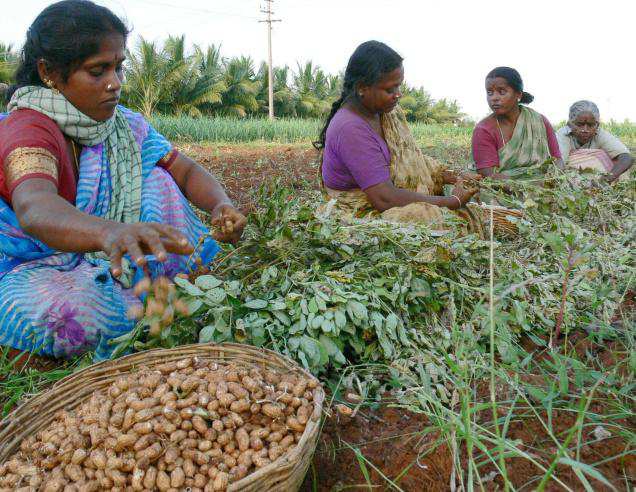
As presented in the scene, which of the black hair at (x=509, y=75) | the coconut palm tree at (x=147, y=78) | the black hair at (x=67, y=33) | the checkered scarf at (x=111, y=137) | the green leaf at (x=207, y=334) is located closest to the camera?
the green leaf at (x=207, y=334)

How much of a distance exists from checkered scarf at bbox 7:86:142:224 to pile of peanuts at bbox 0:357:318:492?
1.02 meters

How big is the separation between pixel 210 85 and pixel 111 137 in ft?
64.9

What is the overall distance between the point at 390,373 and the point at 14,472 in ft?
3.57

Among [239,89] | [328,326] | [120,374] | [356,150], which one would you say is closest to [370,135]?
[356,150]

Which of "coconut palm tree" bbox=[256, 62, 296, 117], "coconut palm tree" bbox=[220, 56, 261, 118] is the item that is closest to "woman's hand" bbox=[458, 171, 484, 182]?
"coconut palm tree" bbox=[220, 56, 261, 118]

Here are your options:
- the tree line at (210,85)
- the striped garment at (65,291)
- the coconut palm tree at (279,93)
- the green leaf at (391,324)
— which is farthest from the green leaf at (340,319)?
the coconut palm tree at (279,93)

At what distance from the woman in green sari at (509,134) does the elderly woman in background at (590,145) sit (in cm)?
56

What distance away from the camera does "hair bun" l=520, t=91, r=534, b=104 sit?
4168 mm

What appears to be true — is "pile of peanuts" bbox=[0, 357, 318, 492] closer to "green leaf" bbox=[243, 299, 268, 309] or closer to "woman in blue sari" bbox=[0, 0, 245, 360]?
"green leaf" bbox=[243, 299, 268, 309]

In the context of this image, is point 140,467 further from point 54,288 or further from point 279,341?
point 54,288

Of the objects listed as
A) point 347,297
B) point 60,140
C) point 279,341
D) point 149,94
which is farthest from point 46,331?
point 149,94

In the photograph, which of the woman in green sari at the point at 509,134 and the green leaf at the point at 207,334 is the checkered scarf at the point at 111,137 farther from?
the woman in green sari at the point at 509,134

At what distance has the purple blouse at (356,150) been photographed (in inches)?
117

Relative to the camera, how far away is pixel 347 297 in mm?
1885
